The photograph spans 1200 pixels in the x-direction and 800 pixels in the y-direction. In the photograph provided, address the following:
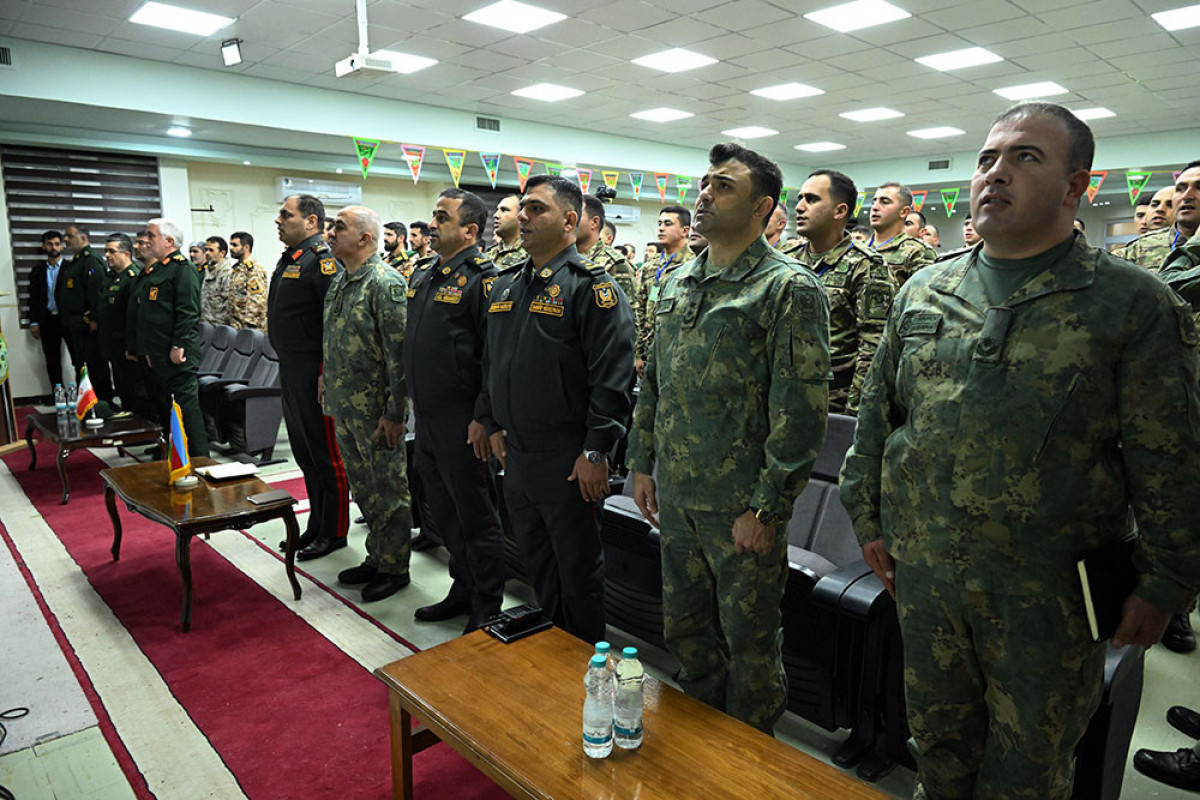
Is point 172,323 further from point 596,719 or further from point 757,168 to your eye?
point 596,719

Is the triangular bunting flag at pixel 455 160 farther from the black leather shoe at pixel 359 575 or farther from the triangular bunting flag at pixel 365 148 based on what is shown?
the black leather shoe at pixel 359 575

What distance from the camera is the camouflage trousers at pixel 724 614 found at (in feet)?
5.55

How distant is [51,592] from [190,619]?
2.79 feet

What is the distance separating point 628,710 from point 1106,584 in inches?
32.5

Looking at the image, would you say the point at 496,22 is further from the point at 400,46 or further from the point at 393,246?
the point at 393,246

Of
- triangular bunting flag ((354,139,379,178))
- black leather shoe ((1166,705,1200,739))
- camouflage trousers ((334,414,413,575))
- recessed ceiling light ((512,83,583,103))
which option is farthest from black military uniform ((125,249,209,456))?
black leather shoe ((1166,705,1200,739))

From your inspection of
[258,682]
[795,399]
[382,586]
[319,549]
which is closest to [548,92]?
[319,549]

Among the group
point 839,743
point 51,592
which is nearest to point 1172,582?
point 839,743

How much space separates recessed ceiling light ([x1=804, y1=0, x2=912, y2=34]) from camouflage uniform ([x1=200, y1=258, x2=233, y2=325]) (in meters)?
5.97

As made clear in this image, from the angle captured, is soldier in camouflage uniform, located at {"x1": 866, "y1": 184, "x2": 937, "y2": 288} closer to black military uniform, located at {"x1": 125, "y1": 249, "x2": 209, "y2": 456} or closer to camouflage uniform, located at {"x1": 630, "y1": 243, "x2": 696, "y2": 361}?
camouflage uniform, located at {"x1": 630, "y1": 243, "x2": 696, "y2": 361}

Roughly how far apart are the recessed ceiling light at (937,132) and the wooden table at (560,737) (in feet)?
34.6

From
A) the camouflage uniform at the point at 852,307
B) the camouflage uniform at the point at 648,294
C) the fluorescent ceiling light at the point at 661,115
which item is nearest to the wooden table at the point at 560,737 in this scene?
the camouflage uniform at the point at 852,307

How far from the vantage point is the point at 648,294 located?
20.6ft

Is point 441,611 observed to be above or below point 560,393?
below
